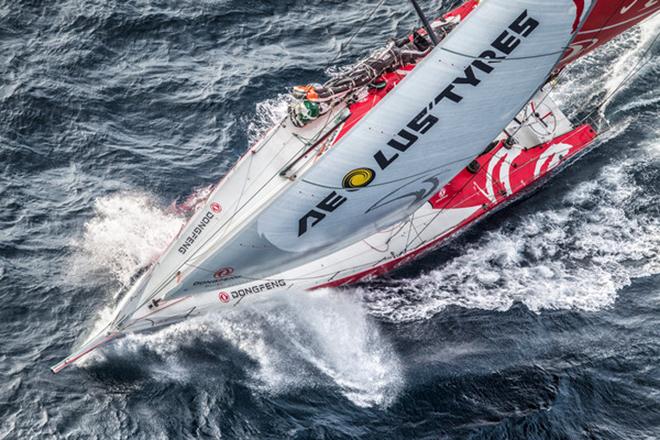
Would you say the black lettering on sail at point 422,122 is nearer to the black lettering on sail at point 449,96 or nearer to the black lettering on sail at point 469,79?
the black lettering on sail at point 449,96

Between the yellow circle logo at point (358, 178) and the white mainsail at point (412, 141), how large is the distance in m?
0.03

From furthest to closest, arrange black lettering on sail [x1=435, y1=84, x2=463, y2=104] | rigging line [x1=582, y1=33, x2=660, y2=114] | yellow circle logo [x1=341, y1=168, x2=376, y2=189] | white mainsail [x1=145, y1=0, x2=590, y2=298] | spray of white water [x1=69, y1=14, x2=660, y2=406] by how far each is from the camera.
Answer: rigging line [x1=582, y1=33, x2=660, y2=114] < spray of white water [x1=69, y1=14, x2=660, y2=406] < yellow circle logo [x1=341, y1=168, x2=376, y2=189] < black lettering on sail [x1=435, y1=84, x2=463, y2=104] < white mainsail [x1=145, y1=0, x2=590, y2=298]

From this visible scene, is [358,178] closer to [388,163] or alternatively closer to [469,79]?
[388,163]

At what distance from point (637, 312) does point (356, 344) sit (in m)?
7.57

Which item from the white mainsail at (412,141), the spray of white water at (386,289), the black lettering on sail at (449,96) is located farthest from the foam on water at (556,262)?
the black lettering on sail at (449,96)

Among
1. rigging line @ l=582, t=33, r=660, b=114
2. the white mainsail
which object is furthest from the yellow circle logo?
rigging line @ l=582, t=33, r=660, b=114

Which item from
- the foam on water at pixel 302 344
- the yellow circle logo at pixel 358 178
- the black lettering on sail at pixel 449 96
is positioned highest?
the black lettering on sail at pixel 449 96

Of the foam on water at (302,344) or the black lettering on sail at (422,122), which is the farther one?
the foam on water at (302,344)

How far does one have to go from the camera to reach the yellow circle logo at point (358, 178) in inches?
659

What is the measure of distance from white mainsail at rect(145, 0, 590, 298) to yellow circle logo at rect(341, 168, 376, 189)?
27 millimetres

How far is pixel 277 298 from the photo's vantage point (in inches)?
808

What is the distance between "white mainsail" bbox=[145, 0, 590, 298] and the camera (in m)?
15.8

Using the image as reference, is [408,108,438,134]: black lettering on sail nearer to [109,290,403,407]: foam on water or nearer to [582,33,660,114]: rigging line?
[109,290,403,407]: foam on water

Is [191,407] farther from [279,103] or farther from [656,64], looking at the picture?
[656,64]
